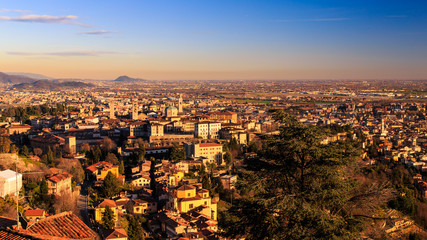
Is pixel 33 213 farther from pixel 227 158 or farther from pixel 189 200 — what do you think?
pixel 227 158

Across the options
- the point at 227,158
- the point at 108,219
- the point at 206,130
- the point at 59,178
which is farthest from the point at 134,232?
the point at 206,130

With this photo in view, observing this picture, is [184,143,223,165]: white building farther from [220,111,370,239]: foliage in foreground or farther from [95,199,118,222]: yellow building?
[220,111,370,239]: foliage in foreground

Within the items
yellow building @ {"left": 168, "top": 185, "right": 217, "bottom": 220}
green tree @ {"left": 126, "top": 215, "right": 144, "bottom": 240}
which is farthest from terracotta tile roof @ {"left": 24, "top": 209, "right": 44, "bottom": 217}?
yellow building @ {"left": 168, "top": 185, "right": 217, "bottom": 220}

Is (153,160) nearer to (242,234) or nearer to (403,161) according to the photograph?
(403,161)

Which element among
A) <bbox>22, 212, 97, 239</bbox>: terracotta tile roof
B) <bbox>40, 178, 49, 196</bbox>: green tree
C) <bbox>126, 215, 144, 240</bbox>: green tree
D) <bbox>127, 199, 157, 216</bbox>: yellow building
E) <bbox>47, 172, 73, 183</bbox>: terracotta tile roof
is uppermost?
<bbox>22, 212, 97, 239</bbox>: terracotta tile roof

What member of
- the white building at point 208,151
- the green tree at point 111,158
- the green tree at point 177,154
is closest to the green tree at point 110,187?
the green tree at point 111,158

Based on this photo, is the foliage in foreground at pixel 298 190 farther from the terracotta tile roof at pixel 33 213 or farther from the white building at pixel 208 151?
the white building at pixel 208 151
